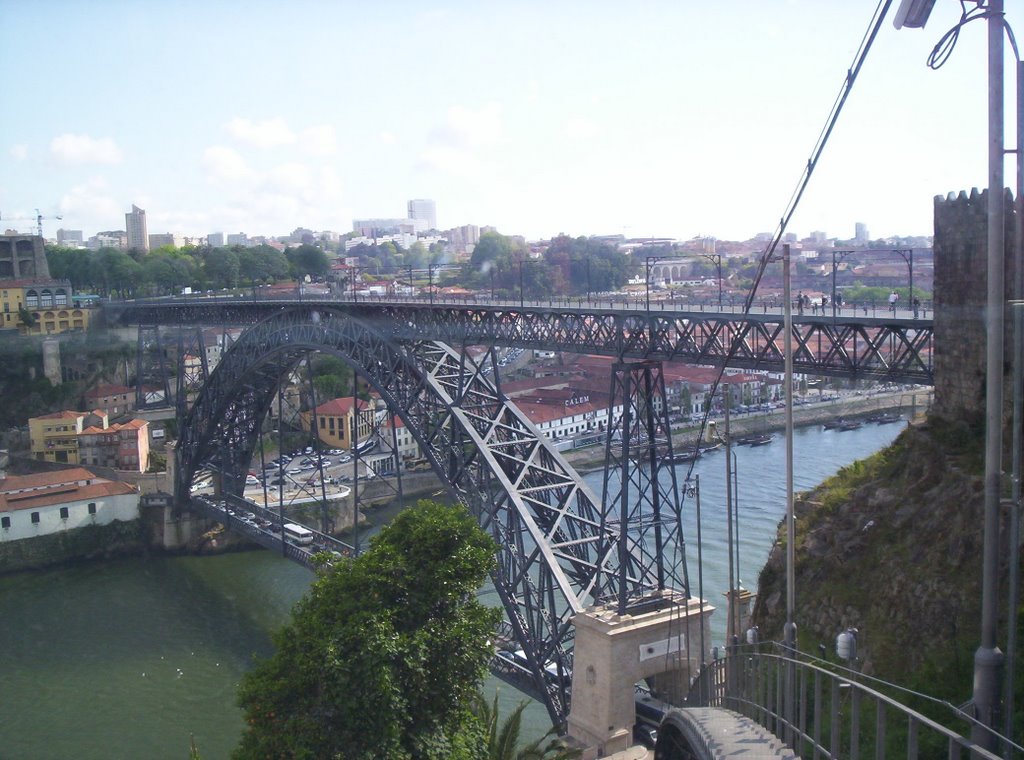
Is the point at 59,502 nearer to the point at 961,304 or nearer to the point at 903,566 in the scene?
the point at 903,566

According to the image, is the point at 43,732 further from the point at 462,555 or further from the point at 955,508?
the point at 955,508

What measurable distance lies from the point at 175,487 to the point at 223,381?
97.9 inches

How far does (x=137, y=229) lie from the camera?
6212 centimetres

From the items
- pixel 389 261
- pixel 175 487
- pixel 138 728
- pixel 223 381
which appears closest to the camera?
pixel 138 728

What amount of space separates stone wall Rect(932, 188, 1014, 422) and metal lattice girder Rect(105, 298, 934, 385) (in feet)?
0.54

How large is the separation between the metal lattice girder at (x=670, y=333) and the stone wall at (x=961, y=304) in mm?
166

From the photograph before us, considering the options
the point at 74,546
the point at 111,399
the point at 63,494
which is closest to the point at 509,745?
the point at 74,546

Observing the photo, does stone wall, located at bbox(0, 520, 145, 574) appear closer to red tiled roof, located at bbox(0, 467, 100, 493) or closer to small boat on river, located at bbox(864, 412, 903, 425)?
red tiled roof, located at bbox(0, 467, 100, 493)

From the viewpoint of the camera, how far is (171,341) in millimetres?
23703

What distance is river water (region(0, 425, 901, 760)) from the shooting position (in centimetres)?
1017

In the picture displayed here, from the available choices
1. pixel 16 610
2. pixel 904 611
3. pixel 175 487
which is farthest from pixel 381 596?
pixel 175 487

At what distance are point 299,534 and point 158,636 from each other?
2.50 metres

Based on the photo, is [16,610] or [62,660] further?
[16,610]

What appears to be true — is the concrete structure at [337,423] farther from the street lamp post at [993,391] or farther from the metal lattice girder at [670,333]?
the street lamp post at [993,391]
